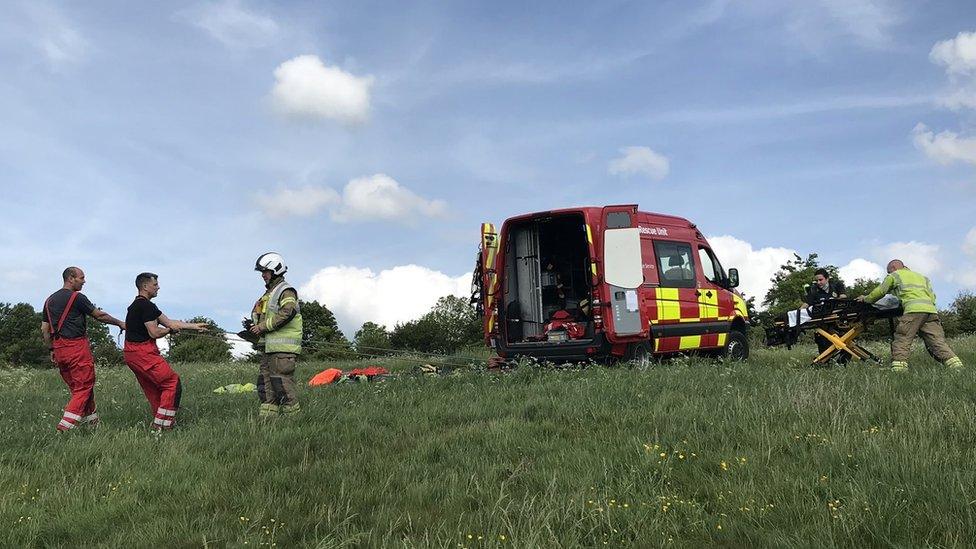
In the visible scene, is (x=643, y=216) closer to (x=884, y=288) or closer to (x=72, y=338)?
(x=884, y=288)

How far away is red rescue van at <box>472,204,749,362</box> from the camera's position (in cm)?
966

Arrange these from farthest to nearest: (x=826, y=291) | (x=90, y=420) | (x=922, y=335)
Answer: (x=826, y=291) < (x=922, y=335) < (x=90, y=420)

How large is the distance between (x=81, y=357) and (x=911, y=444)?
24.6ft

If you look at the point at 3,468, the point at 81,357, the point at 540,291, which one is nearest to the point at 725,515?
the point at 3,468

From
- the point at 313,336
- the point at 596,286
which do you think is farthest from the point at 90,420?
the point at 313,336

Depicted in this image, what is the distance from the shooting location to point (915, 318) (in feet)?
30.2

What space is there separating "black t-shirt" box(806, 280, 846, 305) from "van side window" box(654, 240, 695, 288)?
2.23m

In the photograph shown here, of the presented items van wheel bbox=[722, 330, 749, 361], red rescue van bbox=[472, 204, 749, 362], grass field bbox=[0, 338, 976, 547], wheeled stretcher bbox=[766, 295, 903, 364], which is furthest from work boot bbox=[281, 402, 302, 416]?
van wheel bbox=[722, 330, 749, 361]

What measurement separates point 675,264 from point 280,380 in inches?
270

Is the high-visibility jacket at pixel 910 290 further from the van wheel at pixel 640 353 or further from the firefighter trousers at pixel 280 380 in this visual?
the firefighter trousers at pixel 280 380

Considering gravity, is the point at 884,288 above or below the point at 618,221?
below

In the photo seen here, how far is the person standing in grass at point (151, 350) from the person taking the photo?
6.43 meters

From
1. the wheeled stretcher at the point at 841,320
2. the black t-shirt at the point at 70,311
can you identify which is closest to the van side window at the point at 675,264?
the wheeled stretcher at the point at 841,320

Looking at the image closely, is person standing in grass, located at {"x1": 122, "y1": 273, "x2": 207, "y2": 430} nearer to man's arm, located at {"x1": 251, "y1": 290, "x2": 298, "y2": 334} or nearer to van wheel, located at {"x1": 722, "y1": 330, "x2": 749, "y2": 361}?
man's arm, located at {"x1": 251, "y1": 290, "x2": 298, "y2": 334}
